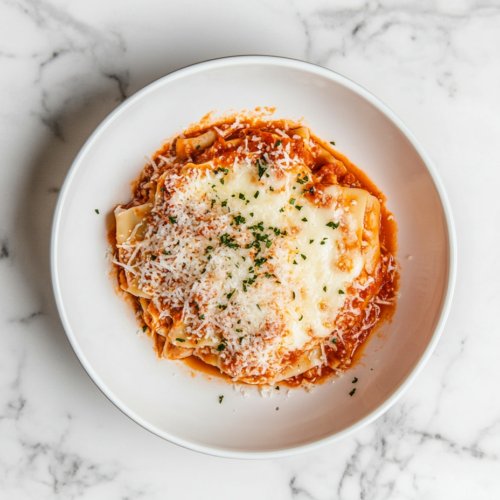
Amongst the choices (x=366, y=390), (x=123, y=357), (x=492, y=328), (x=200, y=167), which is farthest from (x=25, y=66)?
(x=492, y=328)

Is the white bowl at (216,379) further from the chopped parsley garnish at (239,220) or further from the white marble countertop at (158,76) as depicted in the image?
the chopped parsley garnish at (239,220)

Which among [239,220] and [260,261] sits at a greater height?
[239,220]

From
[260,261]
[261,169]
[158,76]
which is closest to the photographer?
[260,261]

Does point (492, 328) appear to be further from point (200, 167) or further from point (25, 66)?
point (25, 66)

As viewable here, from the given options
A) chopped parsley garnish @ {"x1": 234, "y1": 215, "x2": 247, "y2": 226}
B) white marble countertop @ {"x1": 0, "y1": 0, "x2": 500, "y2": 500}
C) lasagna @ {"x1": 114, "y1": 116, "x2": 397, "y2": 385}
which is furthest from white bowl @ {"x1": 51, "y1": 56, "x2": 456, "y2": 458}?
chopped parsley garnish @ {"x1": 234, "y1": 215, "x2": 247, "y2": 226}

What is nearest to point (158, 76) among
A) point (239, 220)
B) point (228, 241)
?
point (239, 220)

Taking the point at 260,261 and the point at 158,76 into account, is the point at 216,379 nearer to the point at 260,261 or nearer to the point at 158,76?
the point at 260,261
